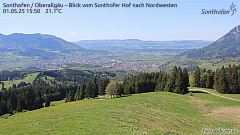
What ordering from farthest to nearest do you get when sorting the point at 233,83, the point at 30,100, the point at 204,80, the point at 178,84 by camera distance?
the point at 204,80 < the point at 30,100 < the point at 178,84 < the point at 233,83

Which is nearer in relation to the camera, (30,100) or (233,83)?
(233,83)

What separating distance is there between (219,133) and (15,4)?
63.6 metres

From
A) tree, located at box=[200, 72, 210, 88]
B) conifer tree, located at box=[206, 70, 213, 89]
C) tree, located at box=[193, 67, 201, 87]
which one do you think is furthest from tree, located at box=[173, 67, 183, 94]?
tree, located at box=[193, 67, 201, 87]

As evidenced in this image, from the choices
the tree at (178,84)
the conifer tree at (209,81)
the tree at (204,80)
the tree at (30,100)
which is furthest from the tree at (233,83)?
the tree at (30,100)

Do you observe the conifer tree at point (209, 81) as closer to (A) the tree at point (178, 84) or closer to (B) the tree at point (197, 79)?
(B) the tree at point (197, 79)

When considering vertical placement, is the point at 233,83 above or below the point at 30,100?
above

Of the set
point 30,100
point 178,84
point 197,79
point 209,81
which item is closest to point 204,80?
point 209,81

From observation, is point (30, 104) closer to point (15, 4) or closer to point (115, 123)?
point (15, 4)

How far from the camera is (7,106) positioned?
85250 mm

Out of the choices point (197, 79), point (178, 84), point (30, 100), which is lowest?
point (30, 100)

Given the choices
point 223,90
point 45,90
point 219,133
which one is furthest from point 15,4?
point 45,90

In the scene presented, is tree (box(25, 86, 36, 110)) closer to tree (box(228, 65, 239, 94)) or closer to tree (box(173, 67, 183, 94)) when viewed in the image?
tree (box(173, 67, 183, 94))

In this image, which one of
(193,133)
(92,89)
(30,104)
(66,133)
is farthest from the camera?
(92,89)

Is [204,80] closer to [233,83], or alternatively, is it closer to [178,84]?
[233,83]
